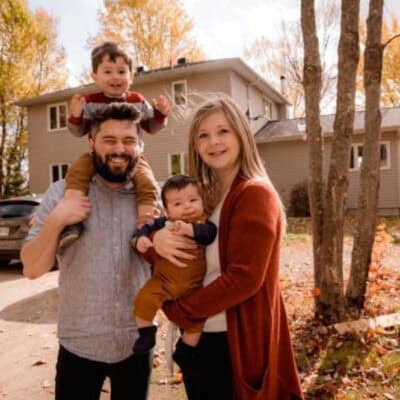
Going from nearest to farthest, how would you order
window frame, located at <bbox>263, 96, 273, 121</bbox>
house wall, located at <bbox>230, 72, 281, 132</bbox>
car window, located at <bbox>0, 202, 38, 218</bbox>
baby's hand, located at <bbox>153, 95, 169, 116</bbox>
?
1. baby's hand, located at <bbox>153, 95, 169, 116</bbox>
2. car window, located at <bbox>0, 202, 38, 218</bbox>
3. house wall, located at <bbox>230, 72, 281, 132</bbox>
4. window frame, located at <bbox>263, 96, 273, 121</bbox>

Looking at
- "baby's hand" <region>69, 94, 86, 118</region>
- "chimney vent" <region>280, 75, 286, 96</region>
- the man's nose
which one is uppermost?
"chimney vent" <region>280, 75, 286, 96</region>

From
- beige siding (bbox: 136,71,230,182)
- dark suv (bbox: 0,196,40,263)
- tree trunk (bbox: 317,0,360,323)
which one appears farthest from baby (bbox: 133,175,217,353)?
beige siding (bbox: 136,71,230,182)

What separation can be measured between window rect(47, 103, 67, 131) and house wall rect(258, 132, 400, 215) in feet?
33.9

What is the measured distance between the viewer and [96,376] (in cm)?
229

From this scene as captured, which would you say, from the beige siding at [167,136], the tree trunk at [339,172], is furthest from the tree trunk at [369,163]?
the beige siding at [167,136]

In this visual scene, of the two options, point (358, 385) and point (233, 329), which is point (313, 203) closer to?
point (358, 385)

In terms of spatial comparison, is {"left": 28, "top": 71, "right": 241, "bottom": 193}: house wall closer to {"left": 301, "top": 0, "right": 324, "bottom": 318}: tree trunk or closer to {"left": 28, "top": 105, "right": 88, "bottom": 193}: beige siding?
→ {"left": 28, "top": 105, "right": 88, "bottom": 193}: beige siding

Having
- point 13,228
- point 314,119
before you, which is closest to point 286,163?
point 13,228

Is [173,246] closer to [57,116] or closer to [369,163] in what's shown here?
[369,163]

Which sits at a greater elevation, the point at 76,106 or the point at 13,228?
the point at 76,106

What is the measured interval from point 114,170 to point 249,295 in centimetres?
95

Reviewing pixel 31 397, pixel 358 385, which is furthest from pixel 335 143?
pixel 31 397

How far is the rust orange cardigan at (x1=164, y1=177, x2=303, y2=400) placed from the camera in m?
1.97

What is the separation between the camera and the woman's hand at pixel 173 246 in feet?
7.06
